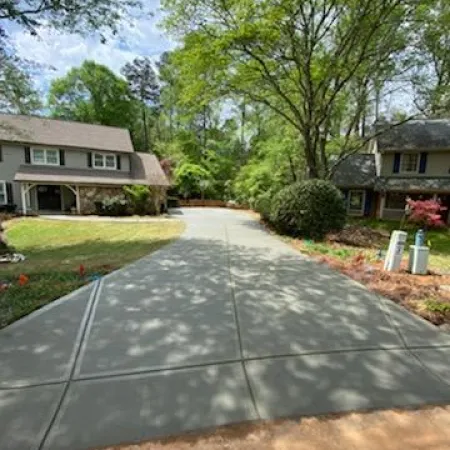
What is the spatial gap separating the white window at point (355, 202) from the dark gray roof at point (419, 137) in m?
3.27

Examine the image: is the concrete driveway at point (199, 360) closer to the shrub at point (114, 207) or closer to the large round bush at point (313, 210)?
the large round bush at point (313, 210)

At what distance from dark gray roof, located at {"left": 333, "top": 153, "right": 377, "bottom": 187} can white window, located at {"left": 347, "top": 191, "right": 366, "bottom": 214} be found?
1017 millimetres

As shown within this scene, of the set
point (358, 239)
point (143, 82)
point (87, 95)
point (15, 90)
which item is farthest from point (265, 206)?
point (143, 82)

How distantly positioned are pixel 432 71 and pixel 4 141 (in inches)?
928

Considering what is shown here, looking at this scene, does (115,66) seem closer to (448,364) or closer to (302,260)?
(302,260)

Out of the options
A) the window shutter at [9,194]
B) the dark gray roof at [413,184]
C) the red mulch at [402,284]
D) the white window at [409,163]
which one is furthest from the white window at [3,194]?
the white window at [409,163]

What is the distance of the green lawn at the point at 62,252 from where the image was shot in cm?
546

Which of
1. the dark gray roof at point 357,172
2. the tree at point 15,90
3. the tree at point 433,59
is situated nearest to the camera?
the tree at point 15,90

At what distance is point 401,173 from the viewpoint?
20.9 metres

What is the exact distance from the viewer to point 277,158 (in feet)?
70.7

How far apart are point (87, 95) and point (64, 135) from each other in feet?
57.0

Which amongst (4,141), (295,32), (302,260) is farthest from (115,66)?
(302,260)

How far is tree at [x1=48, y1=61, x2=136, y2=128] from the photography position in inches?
1411

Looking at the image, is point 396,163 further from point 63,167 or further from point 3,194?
point 3,194
